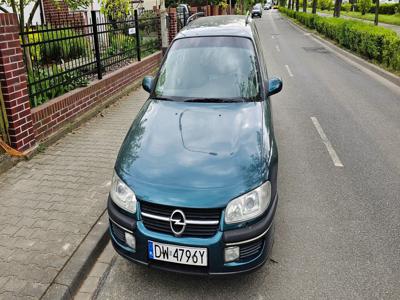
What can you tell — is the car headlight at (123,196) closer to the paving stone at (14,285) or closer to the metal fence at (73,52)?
the paving stone at (14,285)

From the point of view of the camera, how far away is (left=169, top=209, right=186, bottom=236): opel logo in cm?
277

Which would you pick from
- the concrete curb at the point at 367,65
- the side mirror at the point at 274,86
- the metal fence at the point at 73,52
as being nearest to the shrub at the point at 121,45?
the metal fence at the point at 73,52

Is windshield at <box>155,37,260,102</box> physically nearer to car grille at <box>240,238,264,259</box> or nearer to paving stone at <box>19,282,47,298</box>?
car grille at <box>240,238,264,259</box>

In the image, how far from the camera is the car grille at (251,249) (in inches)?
111

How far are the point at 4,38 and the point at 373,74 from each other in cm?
1113

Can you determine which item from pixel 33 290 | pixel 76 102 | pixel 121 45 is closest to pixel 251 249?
pixel 33 290

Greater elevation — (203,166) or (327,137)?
(203,166)

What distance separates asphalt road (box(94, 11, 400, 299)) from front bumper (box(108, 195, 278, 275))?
343 mm

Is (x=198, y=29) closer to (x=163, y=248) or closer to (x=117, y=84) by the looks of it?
(x=163, y=248)

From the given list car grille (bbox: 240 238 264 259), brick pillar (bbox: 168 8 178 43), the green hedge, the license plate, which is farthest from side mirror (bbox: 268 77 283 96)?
brick pillar (bbox: 168 8 178 43)

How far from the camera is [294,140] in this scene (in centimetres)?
641

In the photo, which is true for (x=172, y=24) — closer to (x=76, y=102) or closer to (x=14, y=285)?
(x=76, y=102)

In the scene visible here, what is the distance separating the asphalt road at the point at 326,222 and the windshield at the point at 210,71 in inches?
57.2

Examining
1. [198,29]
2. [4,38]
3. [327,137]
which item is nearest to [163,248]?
[198,29]
